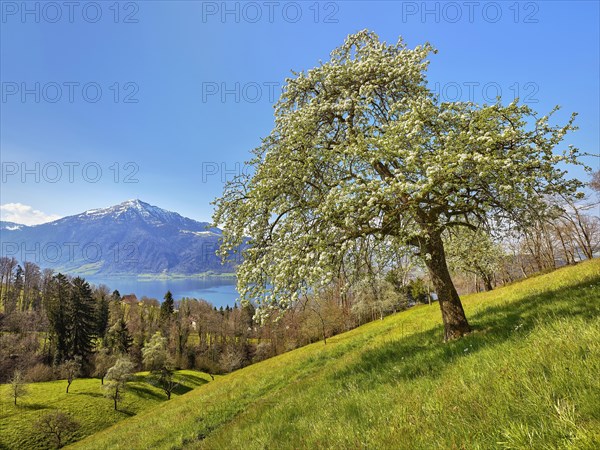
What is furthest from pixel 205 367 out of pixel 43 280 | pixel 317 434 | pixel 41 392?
pixel 317 434

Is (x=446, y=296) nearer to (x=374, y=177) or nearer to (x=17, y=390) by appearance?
(x=374, y=177)

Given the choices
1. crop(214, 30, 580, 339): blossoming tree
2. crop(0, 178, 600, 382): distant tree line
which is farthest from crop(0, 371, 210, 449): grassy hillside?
crop(214, 30, 580, 339): blossoming tree

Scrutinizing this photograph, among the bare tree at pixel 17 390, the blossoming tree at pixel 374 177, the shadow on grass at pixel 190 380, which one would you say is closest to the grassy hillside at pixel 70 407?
the bare tree at pixel 17 390

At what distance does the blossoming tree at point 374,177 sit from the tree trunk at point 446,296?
0.14 feet

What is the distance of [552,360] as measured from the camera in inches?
186

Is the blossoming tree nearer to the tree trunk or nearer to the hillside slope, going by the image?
the tree trunk

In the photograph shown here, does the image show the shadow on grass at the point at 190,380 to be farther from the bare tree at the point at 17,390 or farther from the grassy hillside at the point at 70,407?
the bare tree at the point at 17,390

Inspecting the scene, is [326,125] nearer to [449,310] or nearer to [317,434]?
[449,310]

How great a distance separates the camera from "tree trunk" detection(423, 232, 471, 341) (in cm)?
1188

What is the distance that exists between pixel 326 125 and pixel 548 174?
370 inches

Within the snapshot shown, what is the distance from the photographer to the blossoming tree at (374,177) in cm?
910

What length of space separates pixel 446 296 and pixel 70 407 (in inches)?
3290

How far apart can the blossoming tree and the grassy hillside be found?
70.2m

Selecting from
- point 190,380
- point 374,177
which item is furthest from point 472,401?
point 190,380
